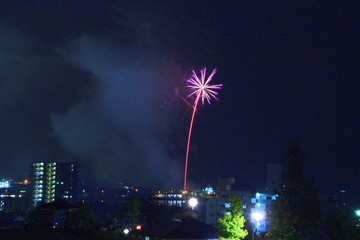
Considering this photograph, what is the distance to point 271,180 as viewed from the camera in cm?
6706

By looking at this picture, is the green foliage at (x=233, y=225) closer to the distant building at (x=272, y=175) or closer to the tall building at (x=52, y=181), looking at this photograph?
the distant building at (x=272, y=175)

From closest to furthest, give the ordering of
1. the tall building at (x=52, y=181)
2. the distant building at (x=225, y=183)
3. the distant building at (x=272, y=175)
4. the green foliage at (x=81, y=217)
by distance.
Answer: the green foliage at (x=81, y=217)
the distant building at (x=272, y=175)
the distant building at (x=225, y=183)
the tall building at (x=52, y=181)

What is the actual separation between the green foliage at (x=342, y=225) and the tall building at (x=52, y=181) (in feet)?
315

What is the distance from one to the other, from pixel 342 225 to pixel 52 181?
100622 mm

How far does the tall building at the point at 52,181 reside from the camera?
384 ft

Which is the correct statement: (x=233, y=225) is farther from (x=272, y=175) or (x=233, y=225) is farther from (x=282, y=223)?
(x=272, y=175)

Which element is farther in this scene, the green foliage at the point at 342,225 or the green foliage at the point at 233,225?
the green foliage at the point at 342,225

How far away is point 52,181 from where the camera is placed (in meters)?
119

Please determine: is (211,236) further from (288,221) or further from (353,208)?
(353,208)

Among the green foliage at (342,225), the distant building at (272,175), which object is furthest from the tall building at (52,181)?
the green foliage at (342,225)

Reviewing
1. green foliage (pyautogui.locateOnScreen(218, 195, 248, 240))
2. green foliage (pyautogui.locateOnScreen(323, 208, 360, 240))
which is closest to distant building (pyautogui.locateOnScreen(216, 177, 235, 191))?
green foliage (pyautogui.locateOnScreen(323, 208, 360, 240))

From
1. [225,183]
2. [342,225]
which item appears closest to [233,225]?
[342,225]

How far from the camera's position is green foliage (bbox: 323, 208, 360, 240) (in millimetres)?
33656

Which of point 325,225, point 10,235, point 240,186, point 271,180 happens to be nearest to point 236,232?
point 325,225
